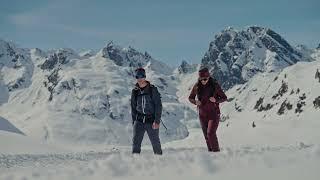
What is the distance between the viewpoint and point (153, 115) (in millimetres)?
14062

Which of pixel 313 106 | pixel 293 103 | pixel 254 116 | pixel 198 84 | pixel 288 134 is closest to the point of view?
pixel 198 84

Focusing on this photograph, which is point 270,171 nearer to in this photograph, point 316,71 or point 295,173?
point 295,173

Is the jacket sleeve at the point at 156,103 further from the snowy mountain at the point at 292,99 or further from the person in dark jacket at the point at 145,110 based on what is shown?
the snowy mountain at the point at 292,99

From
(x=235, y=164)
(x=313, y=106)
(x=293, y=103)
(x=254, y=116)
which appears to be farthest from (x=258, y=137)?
(x=235, y=164)

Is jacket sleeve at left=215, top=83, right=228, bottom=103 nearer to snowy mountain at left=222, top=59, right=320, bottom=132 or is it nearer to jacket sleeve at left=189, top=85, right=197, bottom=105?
jacket sleeve at left=189, top=85, right=197, bottom=105

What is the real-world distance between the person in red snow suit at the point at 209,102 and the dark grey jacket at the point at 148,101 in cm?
122

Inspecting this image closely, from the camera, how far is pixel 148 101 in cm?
1394

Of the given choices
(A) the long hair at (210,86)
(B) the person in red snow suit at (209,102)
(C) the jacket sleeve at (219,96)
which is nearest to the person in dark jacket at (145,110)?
(B) the person in red snow suit at (209,102)

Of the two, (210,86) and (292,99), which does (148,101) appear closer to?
(210,86)

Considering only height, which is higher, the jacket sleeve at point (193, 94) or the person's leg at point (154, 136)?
the jacket sleeve at point (193, 94)

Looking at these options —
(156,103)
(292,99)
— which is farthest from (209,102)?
(292,99)

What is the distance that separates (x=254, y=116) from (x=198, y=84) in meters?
99.6

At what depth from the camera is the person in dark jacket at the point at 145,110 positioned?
13.9 metres

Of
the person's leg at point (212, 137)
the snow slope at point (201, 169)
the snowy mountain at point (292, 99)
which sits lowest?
the snowy mountain at point (292, 99)
